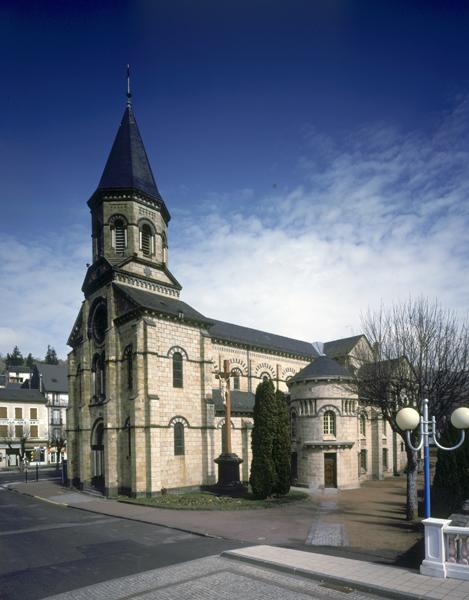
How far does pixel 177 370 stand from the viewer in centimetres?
2823

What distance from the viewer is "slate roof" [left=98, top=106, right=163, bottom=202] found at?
102 feet

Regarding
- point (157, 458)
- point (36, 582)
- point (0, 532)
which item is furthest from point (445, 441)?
point (0, 532)

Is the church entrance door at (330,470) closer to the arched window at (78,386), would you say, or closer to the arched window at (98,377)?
the arched window at (98,377)

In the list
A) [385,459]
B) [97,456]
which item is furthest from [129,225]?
[385,459]

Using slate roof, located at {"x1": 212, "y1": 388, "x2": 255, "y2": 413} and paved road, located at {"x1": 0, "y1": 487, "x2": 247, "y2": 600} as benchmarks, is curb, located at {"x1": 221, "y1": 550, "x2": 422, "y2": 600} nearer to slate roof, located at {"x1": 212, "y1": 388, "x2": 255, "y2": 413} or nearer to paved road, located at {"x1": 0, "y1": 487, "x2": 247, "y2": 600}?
paved road, located at {"x1": 0, "y1": 487, "x2": 247, "y2": 600}

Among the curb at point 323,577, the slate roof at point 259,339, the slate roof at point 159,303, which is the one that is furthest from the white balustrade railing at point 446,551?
the slate roof at point 259,339

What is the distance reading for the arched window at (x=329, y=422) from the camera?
3081 centimetres

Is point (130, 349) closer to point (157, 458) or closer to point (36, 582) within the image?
point (157, 458)

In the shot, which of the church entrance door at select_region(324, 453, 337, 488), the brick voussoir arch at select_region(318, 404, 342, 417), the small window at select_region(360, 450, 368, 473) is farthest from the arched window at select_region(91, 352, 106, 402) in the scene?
the small window at select_region(360, 450, 368, 473)

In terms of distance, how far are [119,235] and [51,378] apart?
41.5 m

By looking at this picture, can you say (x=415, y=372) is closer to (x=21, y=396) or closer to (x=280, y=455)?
(x=280, y=455)

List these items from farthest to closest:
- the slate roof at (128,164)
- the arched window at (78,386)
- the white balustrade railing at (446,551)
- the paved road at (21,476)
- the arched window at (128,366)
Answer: the paved road at (21,476), the arched window at (78,386), the slate roof at (128,164), the arched window at (128,366), the white balustrade railing at (446,551)

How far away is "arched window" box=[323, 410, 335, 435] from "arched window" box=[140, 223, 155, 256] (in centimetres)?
1618

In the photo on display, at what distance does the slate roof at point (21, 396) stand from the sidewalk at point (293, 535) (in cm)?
3247
